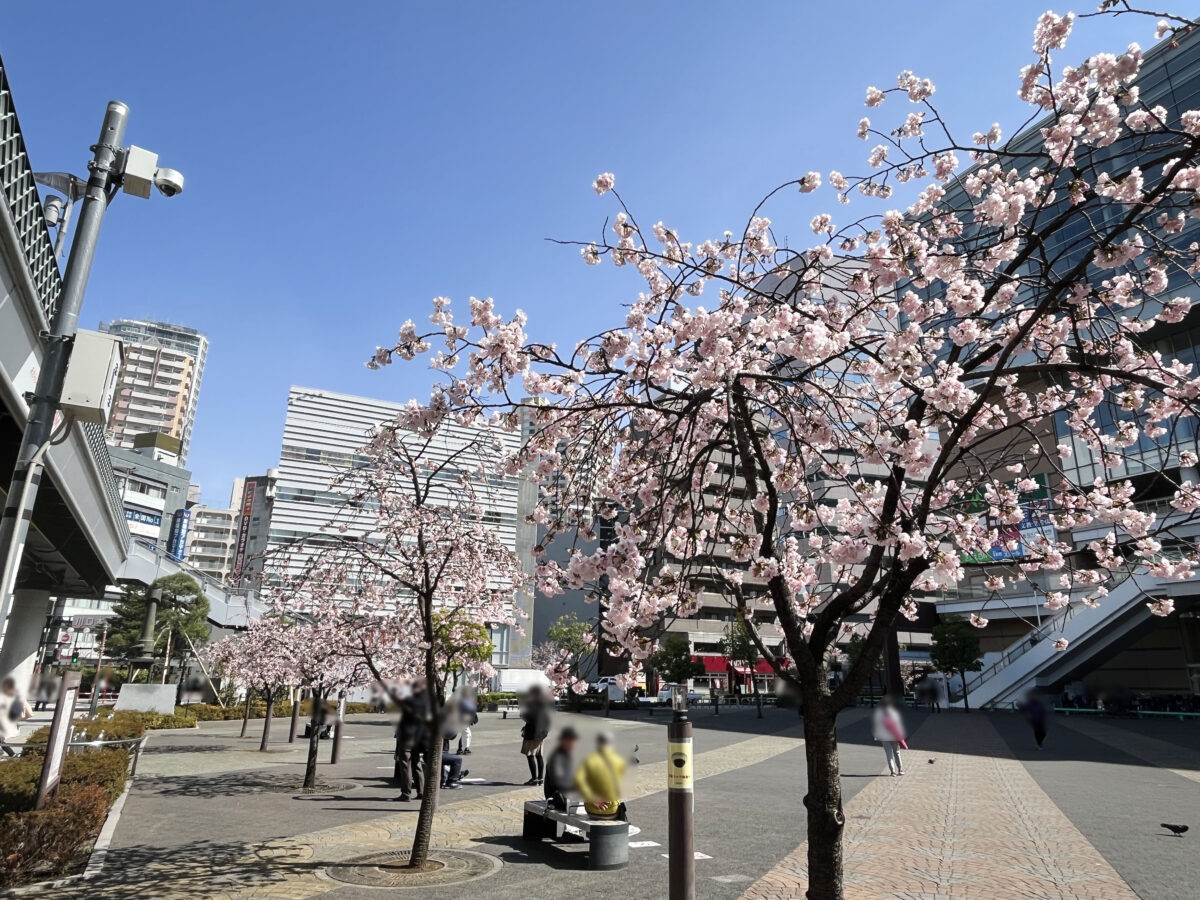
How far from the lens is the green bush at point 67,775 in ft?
28.6

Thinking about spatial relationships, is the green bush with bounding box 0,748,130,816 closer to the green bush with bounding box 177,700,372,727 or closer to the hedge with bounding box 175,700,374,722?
the green bush with bounding box 177,700,372,727

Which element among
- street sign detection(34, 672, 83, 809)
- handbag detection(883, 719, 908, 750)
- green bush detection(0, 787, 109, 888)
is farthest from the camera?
handbag detection(883, 719, 908, 750)

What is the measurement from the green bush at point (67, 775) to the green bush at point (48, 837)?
38cm

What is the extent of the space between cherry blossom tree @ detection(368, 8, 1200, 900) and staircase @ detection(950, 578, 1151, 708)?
2711 centimetres

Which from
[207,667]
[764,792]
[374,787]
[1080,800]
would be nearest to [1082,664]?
[1080,800]

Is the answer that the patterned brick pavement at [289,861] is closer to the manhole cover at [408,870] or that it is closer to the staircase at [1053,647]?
the manhole cover at [408,870]

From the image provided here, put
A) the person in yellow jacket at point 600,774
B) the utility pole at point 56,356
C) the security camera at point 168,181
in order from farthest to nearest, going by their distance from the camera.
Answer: the security camera at point 168,181 → the utility pole at point 56,356 → the person in yellow jacket at point 600,774

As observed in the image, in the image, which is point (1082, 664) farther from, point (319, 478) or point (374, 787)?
point (319, 478)

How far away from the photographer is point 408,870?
903cm

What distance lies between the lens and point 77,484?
14211mm

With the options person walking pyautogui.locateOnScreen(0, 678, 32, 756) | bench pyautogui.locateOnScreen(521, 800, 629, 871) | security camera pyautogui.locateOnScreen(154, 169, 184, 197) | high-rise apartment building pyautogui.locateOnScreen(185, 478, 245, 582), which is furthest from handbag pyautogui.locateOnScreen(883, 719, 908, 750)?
high-rise apartment building pyautogui.locateOnScreen(185, 478, 245, 582)

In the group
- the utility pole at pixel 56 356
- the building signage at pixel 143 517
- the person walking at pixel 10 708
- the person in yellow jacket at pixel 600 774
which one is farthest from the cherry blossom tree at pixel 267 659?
the building signage at pixel 143 517

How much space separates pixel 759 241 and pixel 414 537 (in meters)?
7.15

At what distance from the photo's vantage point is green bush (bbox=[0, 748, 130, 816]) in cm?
872
